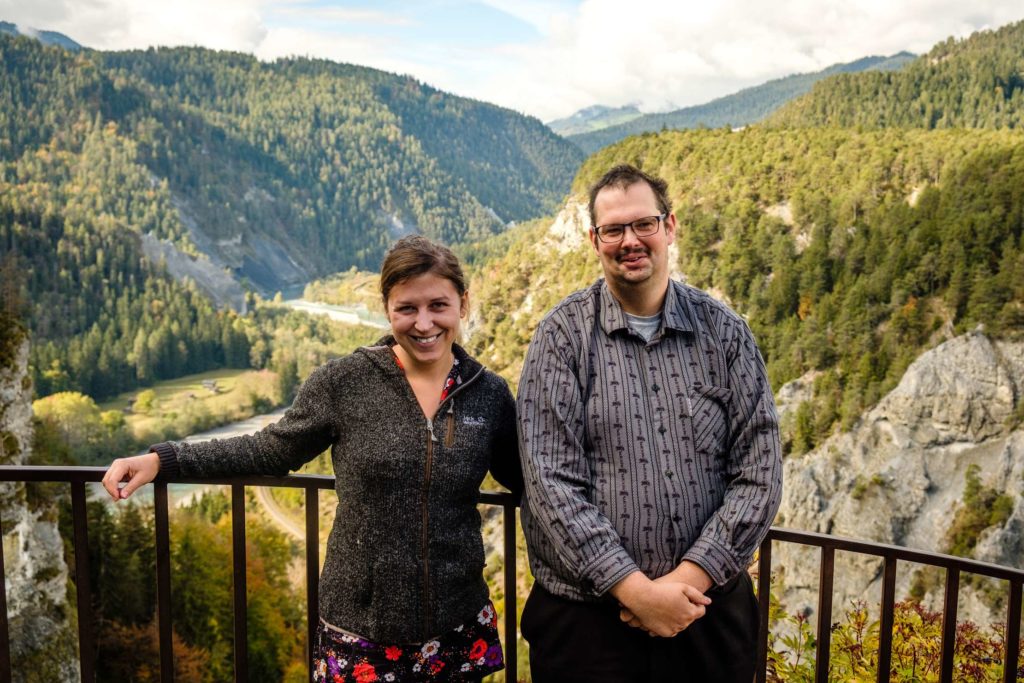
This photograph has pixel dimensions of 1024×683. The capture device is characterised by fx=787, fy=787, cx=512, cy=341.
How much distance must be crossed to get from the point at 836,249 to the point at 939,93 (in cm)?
4595

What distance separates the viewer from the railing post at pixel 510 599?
2643mm

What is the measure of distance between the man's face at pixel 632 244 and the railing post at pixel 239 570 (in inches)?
54.6

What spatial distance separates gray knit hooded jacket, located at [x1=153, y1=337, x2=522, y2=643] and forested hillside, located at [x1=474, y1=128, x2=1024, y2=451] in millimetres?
37063

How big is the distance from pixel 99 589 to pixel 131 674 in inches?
118

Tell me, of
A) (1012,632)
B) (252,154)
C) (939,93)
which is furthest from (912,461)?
(252,154)

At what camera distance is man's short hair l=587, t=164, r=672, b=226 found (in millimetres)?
2289

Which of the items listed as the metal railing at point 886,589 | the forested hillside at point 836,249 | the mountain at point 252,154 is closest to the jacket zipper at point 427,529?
the metal railing at point 886,589

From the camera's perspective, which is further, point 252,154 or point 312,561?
point 252,154

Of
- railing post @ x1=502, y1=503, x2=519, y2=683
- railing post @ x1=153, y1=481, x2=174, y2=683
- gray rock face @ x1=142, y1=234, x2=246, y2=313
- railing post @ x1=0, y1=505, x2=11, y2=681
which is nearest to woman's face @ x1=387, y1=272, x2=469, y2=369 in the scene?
railing post @ x1=502, y1=503, x2=519, y2=683

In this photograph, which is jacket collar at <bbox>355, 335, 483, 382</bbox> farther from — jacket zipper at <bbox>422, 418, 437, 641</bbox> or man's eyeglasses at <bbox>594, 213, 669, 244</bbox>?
man's eyeglasses at <bbox>594, 213, 669, 244</bbox>

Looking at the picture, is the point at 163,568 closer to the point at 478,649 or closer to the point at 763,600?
the point at 478,649

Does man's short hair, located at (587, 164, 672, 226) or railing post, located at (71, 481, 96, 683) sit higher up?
man's short hair, located at (587, 164, 672, 226)

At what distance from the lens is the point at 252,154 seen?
7087 inches

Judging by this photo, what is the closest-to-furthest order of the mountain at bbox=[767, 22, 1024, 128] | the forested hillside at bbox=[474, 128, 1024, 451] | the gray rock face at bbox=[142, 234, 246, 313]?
the forested hillside at bbox=[474, 128, 1024, 451], the mountain at bbox=[767, 22, 1024, 128], the gray rock face at bbox=[142, 234, 246, 313]
